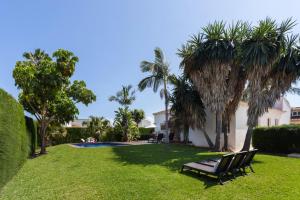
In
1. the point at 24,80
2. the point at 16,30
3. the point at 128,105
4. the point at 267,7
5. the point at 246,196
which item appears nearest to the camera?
the point at 246,196

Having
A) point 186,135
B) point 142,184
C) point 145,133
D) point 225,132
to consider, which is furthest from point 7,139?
point 145,133

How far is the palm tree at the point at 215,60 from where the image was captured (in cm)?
1355

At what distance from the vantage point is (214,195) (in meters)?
5.47

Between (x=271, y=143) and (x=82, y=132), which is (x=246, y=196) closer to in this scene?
(x=271, y=143)

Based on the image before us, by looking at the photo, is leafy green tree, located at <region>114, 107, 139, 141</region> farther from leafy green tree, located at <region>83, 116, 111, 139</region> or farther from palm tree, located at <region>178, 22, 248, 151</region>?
palm tree, located at <region>178, 22, 248, 151</region>

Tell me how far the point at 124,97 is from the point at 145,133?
7.15m

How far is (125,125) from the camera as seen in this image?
→ 26.2m

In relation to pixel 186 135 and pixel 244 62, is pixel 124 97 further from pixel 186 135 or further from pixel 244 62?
pixel 244 62

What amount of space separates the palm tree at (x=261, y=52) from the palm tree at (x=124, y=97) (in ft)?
56.8

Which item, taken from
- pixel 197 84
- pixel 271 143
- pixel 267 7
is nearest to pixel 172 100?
pixel 197 84

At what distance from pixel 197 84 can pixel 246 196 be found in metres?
10.3

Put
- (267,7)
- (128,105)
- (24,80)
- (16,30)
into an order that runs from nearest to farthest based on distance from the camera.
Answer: (24,80) → (267,7) → (16,30) → (128,105)

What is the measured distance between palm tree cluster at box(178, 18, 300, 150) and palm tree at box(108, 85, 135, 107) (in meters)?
13.6

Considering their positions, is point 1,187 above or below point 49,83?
below
